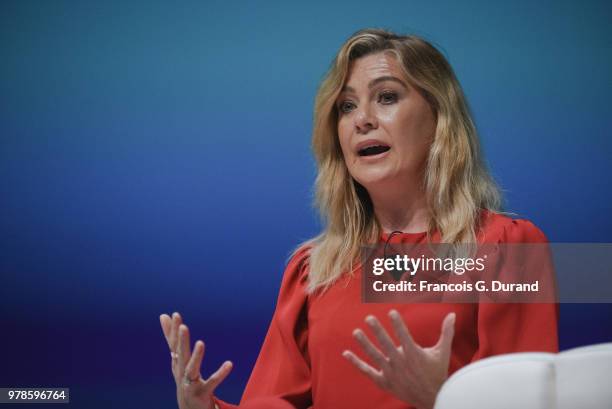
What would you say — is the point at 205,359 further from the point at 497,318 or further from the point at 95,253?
the point at 497,318

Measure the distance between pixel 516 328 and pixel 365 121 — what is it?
1.94ft

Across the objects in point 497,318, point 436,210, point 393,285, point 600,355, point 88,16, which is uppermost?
point 88,16

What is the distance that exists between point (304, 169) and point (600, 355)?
6.35 ft

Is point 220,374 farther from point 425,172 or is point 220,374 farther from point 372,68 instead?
point 372,68

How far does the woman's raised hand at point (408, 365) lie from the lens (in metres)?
1.22

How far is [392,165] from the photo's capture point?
5.83 ft

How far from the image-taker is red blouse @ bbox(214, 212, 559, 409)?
1.50 meters

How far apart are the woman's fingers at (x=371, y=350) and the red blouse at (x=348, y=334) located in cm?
32

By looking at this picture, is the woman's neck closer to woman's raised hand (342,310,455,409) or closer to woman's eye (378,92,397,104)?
woman's eye (378,92,397,104)

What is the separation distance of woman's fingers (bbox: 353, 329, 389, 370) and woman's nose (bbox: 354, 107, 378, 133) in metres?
0.69

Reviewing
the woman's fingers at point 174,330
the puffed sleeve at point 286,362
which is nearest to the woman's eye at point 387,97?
the puffed sleeve at point 286,362

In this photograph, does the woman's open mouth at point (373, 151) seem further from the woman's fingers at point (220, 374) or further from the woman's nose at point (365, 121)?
the woman's fingers at point (220, 374)

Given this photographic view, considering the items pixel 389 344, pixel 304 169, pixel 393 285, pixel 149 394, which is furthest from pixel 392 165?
pixel 149 394

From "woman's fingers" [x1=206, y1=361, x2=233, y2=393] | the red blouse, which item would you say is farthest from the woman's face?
"woman's fingers" [x1=206, y1=361, x2=233, y2=393]
